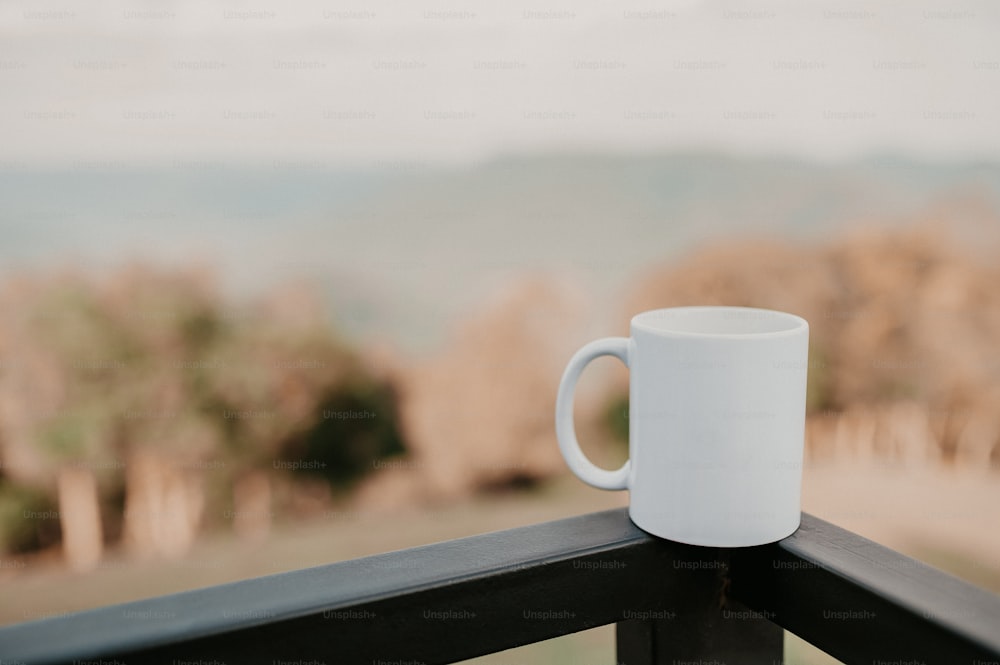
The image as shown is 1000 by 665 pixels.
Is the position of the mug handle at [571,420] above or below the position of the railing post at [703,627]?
above

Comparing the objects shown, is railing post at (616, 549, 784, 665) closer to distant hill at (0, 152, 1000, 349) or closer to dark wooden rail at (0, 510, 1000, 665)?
dark wooden rail at (0, 510, 1000, 665)

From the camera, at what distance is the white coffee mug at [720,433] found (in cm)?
58

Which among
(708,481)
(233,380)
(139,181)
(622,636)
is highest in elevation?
(139,181)

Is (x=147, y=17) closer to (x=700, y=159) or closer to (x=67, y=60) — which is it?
(x=67, y=60)

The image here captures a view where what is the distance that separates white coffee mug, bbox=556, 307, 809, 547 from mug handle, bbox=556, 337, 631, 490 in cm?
3

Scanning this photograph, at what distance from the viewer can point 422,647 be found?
518 mm

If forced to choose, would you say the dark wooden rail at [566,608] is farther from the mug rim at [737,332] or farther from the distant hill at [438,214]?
the distant hill at [438,214]

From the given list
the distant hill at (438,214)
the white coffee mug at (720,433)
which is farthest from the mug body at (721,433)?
the distant hill at (438,214)

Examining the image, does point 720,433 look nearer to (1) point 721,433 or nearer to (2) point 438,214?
(1) point 721,433

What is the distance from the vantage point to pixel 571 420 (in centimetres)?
66

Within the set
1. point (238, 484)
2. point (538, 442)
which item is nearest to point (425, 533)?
point (538, 442)

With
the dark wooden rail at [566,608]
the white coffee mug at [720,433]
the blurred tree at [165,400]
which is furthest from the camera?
the blurred tree at [165,400]

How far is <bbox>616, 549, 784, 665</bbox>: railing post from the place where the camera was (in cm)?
58

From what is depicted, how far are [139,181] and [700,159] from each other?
3.22 meters
